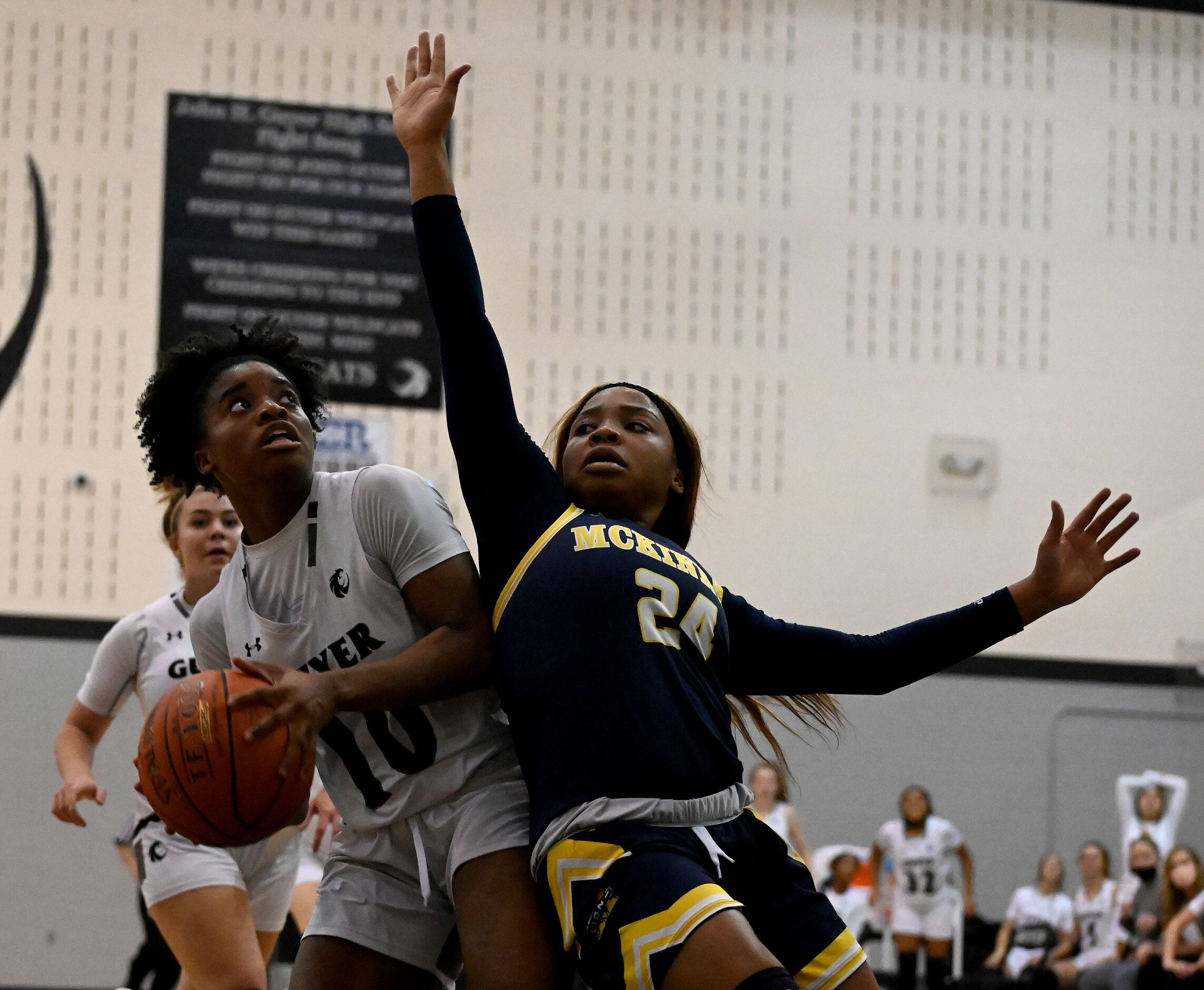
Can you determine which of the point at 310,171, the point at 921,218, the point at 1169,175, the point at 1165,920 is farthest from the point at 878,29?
the point at 1165,920

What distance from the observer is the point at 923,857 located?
10.5 meters

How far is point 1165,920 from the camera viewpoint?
29.5 feet

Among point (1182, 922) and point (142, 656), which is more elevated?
point (142, 656)

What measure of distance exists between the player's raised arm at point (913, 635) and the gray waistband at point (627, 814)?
459 millimetres

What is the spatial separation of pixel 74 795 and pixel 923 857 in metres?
7.46

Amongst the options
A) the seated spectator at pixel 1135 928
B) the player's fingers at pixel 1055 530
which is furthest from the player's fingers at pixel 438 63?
the seated spectator at pixel 1135 928

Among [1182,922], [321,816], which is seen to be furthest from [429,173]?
[1182,922]

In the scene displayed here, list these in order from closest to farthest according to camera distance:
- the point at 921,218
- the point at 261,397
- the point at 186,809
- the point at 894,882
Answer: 1. the point at 186,809
2. the point at 261,397
3. the point at 894,882
4. the point at 921,218

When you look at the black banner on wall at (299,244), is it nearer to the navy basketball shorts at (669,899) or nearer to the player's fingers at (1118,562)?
the player's fingers at (1118,562)

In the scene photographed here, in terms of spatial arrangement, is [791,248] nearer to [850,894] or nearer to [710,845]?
[850,894]

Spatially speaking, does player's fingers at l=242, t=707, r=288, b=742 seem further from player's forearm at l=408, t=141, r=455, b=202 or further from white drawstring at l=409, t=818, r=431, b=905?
player's forearm at l=408, t=141, r=455, b=202

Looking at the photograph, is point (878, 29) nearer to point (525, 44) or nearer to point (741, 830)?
point (525, 44)

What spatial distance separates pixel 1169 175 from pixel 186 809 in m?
12.0

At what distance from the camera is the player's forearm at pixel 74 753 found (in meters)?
4.53
